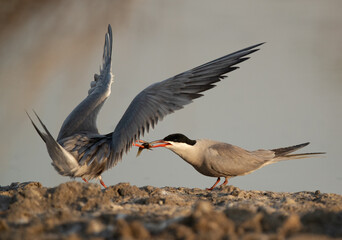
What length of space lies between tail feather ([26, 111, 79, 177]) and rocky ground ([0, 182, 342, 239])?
2.88 feet

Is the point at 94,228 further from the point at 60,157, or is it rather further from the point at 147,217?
the point at 60,157

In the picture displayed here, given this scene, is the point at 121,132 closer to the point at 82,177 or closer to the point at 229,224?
the point at 82,177

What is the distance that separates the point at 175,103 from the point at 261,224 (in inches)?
133

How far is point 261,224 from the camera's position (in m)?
3.37

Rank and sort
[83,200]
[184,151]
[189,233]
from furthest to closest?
1. [184,151]
2. [83,200]
3. [189,233]

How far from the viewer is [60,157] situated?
20.8 feet

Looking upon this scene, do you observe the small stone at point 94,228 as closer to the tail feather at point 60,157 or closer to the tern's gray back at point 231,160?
the tail feather at point 60,157

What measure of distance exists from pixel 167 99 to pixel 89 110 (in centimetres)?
161

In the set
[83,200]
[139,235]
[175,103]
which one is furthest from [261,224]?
[175,103]

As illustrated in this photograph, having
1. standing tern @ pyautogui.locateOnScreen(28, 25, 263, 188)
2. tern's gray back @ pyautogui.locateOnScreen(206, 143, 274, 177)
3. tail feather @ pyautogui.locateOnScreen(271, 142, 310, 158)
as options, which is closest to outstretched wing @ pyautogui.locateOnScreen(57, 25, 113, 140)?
standing tern @ pyautogui.locateOnScreen(28, 25, 263, 188)

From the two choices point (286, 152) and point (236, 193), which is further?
point (286, 152)

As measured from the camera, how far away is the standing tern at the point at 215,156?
743cm

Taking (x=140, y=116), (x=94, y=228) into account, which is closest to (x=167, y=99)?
(x=140, y=116)

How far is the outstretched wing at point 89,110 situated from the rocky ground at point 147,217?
1852 mm
